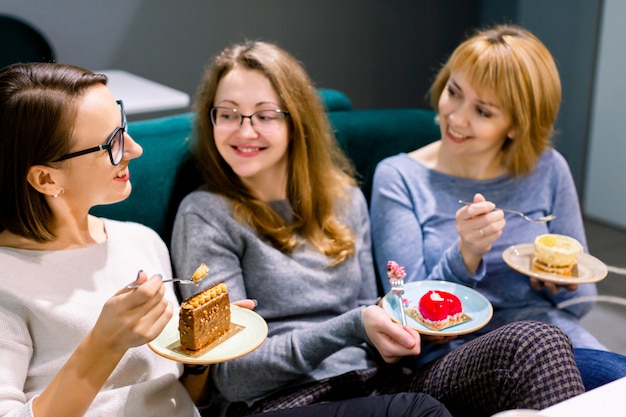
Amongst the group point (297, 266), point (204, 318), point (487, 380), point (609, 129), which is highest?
point (204, 318)

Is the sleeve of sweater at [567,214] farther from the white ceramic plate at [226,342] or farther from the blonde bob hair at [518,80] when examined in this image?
the white ceramic plate at [226,342]

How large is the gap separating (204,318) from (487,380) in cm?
58

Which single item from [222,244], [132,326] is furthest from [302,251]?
[132,326]

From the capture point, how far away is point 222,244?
5.26 ft

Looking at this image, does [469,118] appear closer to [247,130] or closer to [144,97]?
[247,130]

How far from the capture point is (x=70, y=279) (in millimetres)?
1326

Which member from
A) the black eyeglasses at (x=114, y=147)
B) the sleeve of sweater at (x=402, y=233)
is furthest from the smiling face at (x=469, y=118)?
the black eyeglasses at (x=114, y=147)

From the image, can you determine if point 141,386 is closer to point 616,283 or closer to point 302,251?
point 302,251

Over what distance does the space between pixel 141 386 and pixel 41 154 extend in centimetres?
48

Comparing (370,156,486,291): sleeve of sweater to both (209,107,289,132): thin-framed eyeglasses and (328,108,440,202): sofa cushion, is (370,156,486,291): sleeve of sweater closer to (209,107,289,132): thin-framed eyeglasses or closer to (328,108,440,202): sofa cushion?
(328,108,440,202): sofa cushion

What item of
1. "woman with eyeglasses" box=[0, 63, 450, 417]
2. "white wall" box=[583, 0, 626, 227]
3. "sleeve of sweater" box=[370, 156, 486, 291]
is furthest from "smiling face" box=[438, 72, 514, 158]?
"white wall" box=[583, 0, 626, 227]

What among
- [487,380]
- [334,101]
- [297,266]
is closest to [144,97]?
[334,101]

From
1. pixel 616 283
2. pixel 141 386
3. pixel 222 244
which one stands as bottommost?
pixel 616 283

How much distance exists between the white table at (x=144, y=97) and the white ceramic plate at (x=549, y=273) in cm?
136
